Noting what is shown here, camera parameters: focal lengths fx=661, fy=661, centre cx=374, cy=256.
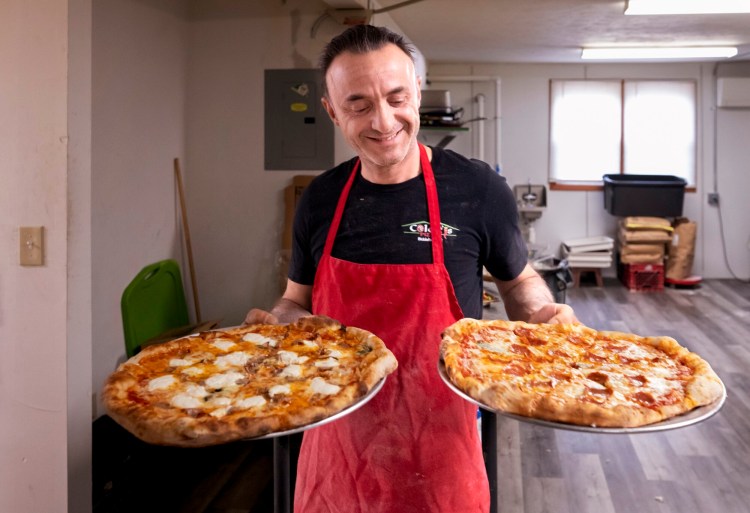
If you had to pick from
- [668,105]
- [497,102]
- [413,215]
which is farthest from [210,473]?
[668,105]

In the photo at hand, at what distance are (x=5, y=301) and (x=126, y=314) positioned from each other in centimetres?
113

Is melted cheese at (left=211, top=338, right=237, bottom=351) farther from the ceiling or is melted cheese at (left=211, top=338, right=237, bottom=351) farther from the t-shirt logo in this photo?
the ceiling

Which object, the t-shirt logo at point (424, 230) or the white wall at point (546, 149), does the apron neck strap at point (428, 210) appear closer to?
the t-shirt logo at point (424, 230)

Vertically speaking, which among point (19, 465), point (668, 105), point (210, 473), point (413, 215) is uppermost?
point (668, 105)

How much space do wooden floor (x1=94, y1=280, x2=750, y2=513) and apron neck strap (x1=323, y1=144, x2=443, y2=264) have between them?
1751mm

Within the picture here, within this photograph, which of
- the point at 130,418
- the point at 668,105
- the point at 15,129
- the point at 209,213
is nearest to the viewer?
the point at 130,418

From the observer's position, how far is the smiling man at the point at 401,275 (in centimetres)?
152

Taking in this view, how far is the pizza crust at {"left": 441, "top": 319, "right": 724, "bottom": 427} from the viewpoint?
119cm

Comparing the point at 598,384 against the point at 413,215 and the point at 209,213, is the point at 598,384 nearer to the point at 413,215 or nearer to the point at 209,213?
the point at 413,215

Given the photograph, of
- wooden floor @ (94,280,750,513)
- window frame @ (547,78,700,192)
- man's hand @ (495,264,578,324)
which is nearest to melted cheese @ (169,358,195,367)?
man's hand @ (495,264,578,324)

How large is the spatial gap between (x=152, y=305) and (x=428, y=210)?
247cm

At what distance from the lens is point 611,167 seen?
26.5 feet

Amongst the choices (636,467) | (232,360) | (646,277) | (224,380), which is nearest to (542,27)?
(646,277)

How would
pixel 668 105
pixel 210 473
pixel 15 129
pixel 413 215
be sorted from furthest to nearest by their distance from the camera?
1. pixel 668 105
2. pixel 210 473
3. pixel 15 129
4. pixel 413 215
